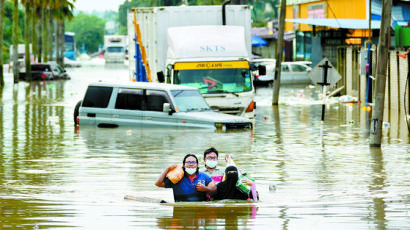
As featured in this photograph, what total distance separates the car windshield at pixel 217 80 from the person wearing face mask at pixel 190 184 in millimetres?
13970

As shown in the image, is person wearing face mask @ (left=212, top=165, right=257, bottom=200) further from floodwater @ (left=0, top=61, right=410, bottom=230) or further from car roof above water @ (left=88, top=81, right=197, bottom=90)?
car roof above water @ (left=88, top=81, right=197, bottom=90)

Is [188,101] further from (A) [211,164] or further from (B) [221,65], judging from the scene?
(A) [211,164]

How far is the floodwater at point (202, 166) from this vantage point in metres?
11.6

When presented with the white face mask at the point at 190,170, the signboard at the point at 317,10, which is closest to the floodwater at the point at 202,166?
the white face mask at the point at 190,170

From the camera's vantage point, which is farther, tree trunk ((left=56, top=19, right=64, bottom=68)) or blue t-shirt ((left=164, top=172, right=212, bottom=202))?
tree trunk ((left=56, top=19, right=64, bottom=68))

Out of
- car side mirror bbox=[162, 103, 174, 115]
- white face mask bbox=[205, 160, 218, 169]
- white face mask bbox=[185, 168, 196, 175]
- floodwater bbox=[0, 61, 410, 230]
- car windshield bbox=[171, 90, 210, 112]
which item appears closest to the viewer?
floodwater bbox=[0, 61, 410, 230]

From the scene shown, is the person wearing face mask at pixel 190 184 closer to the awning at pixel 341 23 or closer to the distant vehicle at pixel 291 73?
the awning at pixel 341 23

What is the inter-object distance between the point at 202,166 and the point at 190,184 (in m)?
4.92

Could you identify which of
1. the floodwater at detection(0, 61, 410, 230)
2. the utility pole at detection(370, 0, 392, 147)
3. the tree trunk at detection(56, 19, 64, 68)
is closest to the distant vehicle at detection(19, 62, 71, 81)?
the tree trunk at detection(56, 19, 64, 68)

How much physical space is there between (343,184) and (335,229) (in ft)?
14.8

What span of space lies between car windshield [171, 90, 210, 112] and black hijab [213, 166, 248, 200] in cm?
1224

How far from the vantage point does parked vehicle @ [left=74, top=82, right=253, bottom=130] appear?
24.6 meters

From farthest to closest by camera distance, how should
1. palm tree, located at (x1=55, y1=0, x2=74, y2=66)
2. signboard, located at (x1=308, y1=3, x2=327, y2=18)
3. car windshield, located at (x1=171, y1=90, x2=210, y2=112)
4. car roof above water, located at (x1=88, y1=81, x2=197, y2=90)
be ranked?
palm tree, located at (x1=55, y1=0, x2=74, y2=66) < signboard, located at (x1=308, y1=3, x2=327, y2=18) < car roof above water, located at (x1=88, y1=81, x2=197, y2=90) < car windshield, located at (x1=171, y1=90, x2=210, y2=112)

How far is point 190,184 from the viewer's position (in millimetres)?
12633
